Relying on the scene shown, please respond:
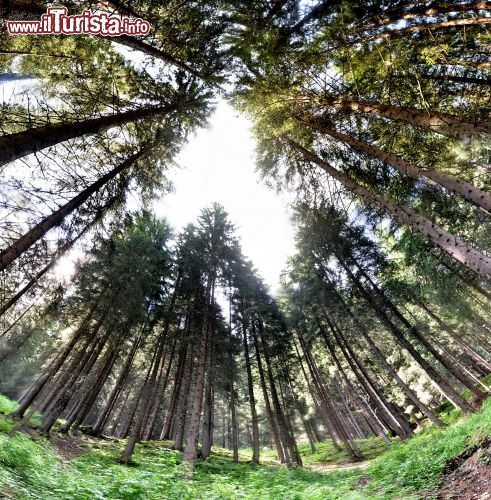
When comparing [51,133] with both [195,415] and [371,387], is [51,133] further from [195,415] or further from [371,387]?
[371,387]

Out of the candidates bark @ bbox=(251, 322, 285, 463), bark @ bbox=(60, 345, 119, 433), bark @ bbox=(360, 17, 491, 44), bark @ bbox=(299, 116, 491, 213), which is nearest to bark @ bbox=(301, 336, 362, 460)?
bark @ bbox=(251, 322, 285, 463)

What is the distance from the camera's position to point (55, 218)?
7219 millimetres

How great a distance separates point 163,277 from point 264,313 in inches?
320

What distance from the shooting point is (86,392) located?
2091 cm

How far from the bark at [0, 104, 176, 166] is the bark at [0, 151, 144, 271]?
Answer: 1333 millimetres

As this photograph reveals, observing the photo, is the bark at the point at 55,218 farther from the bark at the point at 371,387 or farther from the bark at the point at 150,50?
the bark at the point at 371,387

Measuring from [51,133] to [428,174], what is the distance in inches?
325

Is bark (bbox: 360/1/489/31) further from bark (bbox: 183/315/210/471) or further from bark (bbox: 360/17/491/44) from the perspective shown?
bark (bbox: 183/315/210/471)

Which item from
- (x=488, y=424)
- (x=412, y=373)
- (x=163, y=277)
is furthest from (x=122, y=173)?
(x=412, y=373)

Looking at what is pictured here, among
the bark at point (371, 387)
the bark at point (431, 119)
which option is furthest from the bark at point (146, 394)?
the bark at point (431, 119)

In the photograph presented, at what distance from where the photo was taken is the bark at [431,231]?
19.3 ft

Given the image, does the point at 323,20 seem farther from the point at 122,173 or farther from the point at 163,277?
the point at 163,277

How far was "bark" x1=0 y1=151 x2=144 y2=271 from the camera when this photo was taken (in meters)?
6.01

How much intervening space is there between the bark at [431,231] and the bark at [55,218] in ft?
21.5
